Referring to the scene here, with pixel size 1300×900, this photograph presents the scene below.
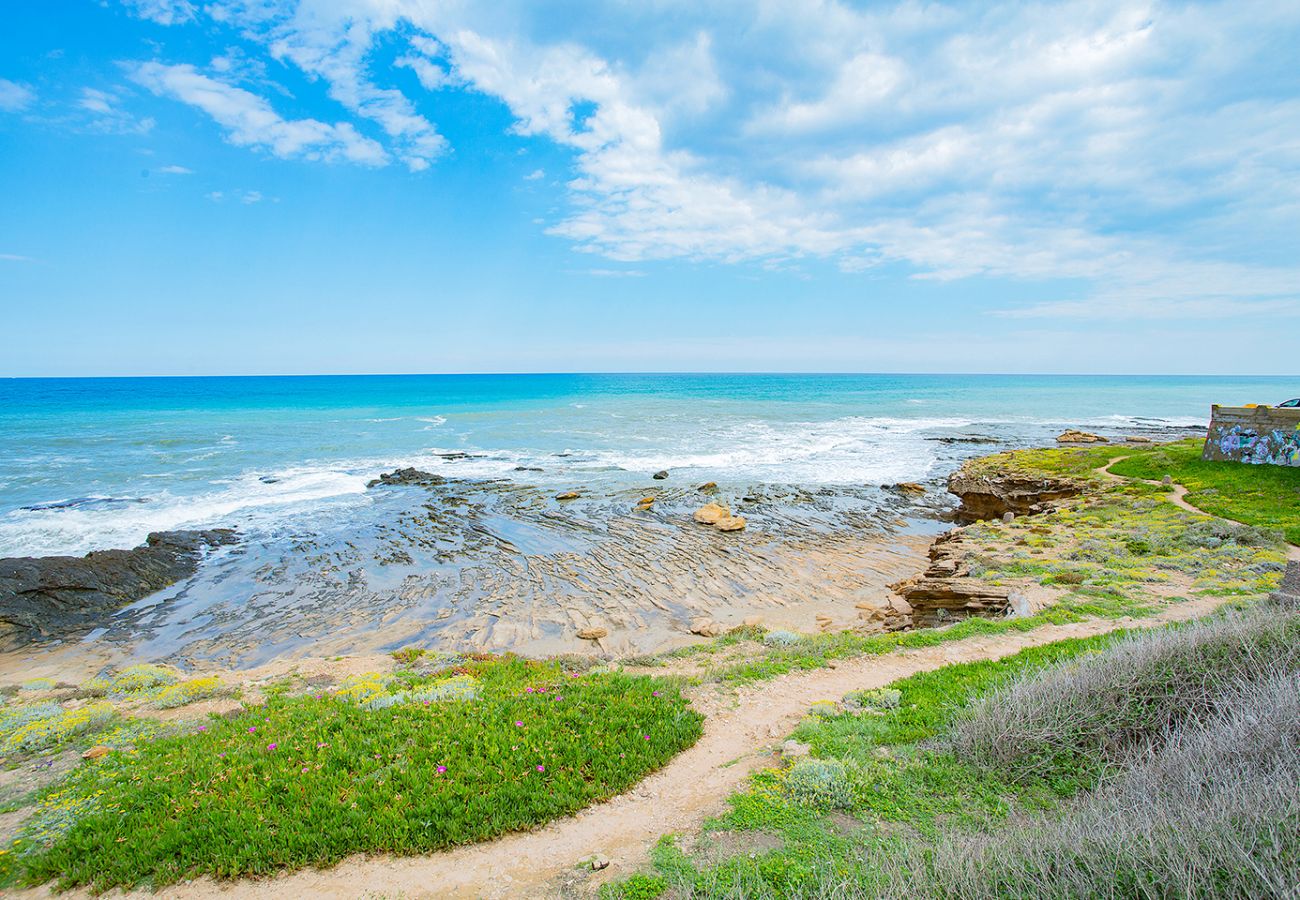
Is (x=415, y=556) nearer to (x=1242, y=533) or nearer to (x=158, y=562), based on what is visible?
(x=158, y=562)

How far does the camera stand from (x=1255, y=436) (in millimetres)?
23984

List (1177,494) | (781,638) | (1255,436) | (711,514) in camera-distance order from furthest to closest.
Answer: (711,514)
(1255,436)
(1177,494)
(781,638)

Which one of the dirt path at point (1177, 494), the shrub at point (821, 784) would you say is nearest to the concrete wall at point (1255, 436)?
the dirt path at point (1177, 494)

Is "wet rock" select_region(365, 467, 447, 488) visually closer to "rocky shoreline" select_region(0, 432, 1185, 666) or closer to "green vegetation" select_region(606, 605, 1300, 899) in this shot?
"rocky shoreline" select_region(0, 432, 1185, 666)

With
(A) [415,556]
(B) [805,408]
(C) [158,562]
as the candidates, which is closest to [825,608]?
(A) [415,556]

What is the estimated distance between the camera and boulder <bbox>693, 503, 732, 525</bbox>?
24.7 meters

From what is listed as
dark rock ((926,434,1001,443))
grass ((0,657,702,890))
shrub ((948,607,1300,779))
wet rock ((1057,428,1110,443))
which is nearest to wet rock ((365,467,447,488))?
grass ((0,657,702,890))

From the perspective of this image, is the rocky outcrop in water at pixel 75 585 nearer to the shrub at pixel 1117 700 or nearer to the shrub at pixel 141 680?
the shrub at pixel 141 680

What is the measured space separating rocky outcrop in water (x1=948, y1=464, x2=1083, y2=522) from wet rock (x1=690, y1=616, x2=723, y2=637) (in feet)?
53.2

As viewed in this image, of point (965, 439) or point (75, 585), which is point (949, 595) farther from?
point (965, 439)

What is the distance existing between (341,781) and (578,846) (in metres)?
2.93

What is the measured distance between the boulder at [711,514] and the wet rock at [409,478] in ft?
53.8

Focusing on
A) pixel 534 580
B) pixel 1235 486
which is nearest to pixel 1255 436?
pixel 1235 486

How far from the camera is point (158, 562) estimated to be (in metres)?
19.4
